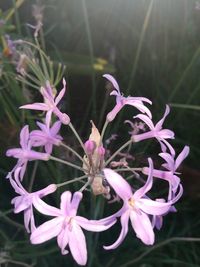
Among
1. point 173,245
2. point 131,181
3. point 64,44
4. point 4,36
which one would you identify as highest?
point 4,36

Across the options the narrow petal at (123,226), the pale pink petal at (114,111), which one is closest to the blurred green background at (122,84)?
the pale pink petal at (114,111)

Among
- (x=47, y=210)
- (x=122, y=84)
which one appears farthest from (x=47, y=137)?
(x=122, y=84)

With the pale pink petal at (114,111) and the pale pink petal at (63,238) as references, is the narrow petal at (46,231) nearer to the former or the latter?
the pale pink petal at (63,238)

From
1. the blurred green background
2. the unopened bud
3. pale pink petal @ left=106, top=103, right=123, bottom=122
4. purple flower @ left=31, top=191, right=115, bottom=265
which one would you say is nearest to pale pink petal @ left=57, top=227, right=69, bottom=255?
purple flower @ left=31, top=191, right=115, bottom=265

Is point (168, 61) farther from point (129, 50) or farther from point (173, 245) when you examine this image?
point (173, 245)

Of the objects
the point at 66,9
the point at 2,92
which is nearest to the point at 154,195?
the point at 2,92

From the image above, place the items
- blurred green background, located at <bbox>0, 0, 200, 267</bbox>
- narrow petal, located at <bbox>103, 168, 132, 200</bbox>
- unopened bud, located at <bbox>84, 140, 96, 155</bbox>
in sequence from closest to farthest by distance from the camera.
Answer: narrow petal, located at <bbox>103, 168, 132, 200</bbox>, unopened bud, located at <bbox>84, 140, 96, 155</bbox>, blurred green background, located at <bbox>0, 0, 200, 267</bbox>

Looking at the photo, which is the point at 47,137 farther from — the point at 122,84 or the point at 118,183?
the point at 122,84

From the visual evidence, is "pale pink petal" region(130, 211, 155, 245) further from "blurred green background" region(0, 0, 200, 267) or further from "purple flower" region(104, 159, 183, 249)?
"blurred green background" region(0, 0, 200, 267)
